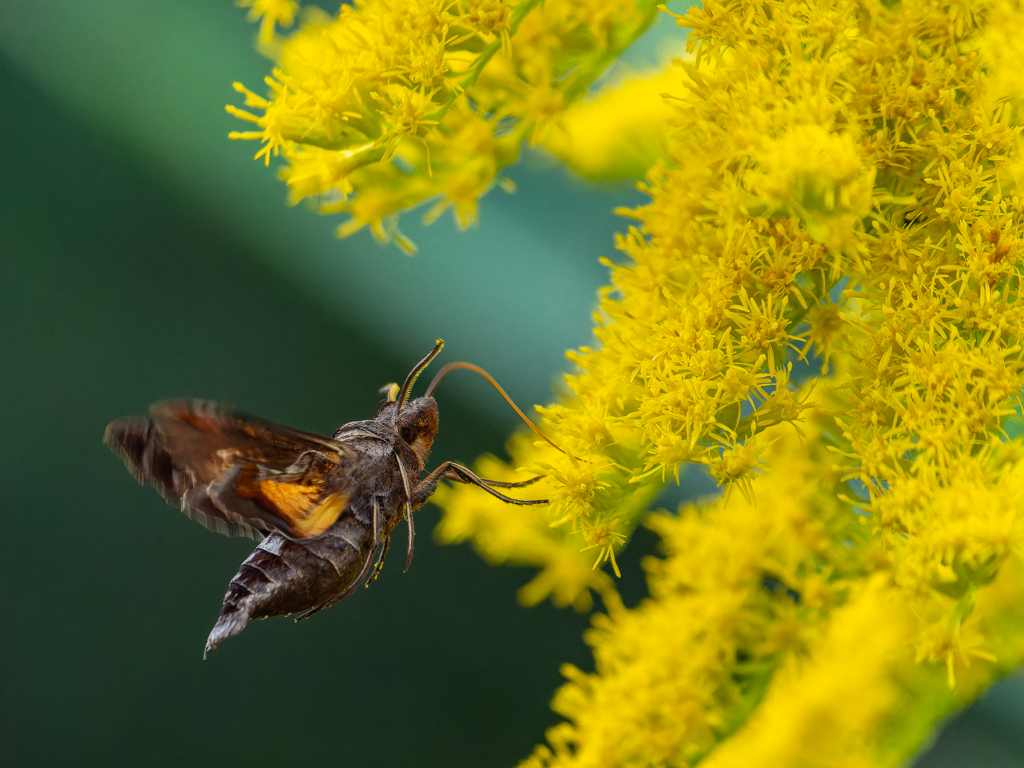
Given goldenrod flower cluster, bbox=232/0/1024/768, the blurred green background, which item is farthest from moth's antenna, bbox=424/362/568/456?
the blurred green background

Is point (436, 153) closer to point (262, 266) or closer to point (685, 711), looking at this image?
point (685, 711)

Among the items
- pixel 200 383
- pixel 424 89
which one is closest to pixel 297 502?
pixel 424 89

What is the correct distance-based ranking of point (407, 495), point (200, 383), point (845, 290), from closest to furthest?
point (845, 290), point (407, 495), point (200, 383)

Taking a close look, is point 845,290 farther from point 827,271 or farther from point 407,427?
point 407,427

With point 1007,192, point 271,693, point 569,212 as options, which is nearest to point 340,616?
point 271,693

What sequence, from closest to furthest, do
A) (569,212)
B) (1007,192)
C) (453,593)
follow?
(1007,192), (569,212), (453,593)

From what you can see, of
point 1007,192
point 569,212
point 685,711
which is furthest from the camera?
point 569,212
